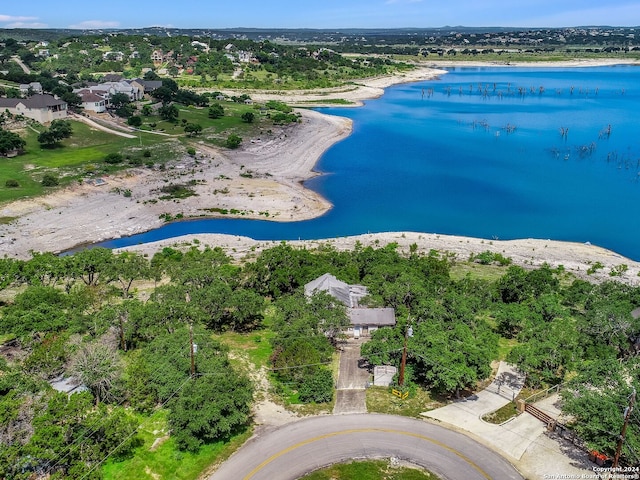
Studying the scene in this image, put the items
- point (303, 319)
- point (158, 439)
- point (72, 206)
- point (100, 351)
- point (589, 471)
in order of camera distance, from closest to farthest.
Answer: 1. point (589, 471)
2. point (158, 439)
3. point (100, 351)
4. point (303, 319)
5. point (72, 206)

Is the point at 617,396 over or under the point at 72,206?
over

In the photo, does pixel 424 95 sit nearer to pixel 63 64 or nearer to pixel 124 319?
pixel 63 64

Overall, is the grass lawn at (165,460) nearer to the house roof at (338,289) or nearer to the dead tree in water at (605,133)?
the house roof at (338,289)

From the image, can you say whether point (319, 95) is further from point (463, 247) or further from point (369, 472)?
point (369, 472)

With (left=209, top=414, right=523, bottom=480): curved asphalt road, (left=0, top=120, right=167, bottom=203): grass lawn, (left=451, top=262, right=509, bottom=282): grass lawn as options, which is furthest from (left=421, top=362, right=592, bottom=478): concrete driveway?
(left=0, top=120, right=167, bottom=203): grass lawn

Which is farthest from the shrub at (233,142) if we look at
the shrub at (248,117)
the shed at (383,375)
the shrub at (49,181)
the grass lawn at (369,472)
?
the grass lawn at (369,472)

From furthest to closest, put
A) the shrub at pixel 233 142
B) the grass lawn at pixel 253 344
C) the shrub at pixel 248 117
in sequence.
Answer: the shrub at pixel 248 117 < the shrub at pixel 233 142 < the grass lawn at pixel 253 344

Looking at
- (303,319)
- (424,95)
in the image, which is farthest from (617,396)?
(424,95)
